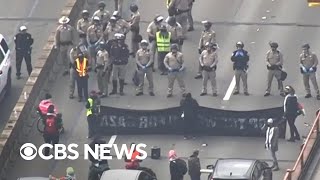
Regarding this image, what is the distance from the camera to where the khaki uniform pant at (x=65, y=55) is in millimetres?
53875

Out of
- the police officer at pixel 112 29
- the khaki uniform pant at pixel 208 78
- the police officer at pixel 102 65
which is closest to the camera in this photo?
the khaki uniform pant at pixel 208 78

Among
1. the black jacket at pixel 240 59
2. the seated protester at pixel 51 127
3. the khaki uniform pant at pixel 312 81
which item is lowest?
the seated protester at pixel 51 127

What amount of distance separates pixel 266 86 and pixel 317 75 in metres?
1.82

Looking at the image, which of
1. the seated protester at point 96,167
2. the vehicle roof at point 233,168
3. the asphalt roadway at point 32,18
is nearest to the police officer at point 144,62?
the asphalt roadway at point 32,18

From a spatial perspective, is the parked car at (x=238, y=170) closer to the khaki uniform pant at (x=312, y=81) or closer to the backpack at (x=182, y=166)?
the backpack at (x=182, y=166)

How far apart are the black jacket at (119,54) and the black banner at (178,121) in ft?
6.94

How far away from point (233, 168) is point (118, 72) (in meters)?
9.09

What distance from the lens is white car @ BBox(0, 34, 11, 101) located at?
171 feet

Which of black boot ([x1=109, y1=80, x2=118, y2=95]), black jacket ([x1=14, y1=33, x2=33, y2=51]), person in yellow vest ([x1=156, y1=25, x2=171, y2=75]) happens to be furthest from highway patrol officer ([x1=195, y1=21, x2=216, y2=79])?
black jacket ([x1=14, y1=33, x2=33, y2=51])

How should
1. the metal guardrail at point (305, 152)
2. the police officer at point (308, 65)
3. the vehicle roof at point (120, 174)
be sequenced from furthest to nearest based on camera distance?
the police officer at point (308, 65)
the metal guardrail at point (305, 152)
the vehicle roof at point (120, 174)

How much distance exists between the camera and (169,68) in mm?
51625

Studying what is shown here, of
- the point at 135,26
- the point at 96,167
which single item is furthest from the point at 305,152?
the point at 135,26

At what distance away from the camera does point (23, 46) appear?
175 feet

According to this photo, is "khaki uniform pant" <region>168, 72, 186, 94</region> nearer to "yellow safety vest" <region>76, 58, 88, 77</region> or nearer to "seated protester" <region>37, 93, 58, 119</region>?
"yellow safety vest" <region>76, 58, 88, 77</region>
